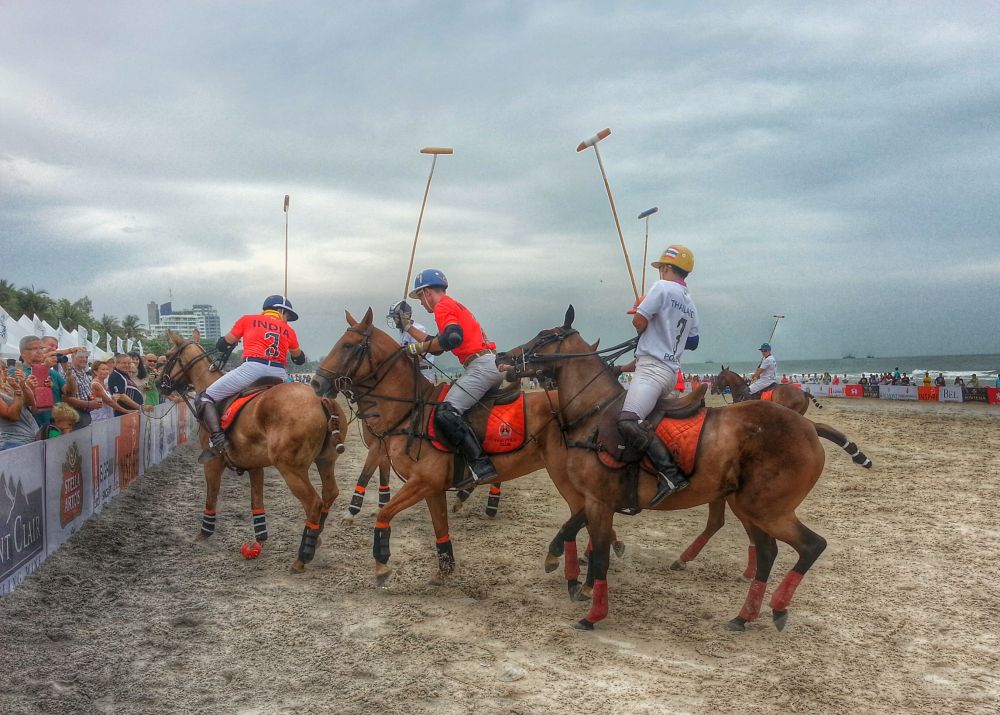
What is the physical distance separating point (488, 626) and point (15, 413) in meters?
5.63

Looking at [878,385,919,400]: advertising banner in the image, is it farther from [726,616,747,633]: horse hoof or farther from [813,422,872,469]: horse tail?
[726,616,747,633]: horse hoof

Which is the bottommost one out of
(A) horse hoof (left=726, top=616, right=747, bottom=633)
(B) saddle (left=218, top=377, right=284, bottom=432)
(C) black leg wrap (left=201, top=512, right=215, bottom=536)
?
(A) horse hoof (left=726, top=616, right=747, bottom=633)

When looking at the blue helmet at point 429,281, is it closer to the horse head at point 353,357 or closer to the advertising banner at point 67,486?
the horse head at point 353,357

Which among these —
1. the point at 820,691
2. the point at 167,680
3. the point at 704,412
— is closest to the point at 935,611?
the point at 820,691

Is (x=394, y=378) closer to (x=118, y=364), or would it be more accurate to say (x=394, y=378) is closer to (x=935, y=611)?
(x=935, y=611)

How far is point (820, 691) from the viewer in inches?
184

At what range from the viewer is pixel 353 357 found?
7.12 metres

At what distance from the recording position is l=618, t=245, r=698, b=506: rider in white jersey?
580cm

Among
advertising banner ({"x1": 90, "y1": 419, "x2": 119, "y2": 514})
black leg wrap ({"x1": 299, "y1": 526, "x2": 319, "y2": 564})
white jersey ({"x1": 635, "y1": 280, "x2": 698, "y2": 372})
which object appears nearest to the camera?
white jersey ({"x1": 635, "y1": 280, "x2": 698, "y2": 372})

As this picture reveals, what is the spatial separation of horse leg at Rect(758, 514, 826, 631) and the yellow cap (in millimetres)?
2322

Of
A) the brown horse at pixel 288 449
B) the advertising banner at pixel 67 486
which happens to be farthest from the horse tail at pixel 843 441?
the advertising banner at pixel 67 486

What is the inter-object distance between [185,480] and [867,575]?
10984 mm

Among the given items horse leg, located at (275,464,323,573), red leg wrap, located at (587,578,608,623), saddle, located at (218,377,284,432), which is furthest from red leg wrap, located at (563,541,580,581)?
saddle, located at (218,377,284,432)

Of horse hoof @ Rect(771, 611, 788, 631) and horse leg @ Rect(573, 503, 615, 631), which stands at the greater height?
horse leg @ Rect(573, 503, 615, 631)
